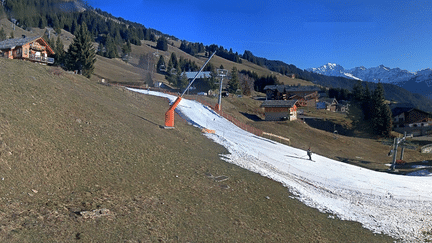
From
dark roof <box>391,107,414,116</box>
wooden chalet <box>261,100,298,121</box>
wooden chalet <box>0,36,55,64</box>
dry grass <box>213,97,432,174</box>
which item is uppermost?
wooden chalet <box>0,36,55,64</box>

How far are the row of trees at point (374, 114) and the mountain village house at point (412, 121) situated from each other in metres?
9.34

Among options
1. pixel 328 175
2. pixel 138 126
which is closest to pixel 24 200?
pixel 138 126

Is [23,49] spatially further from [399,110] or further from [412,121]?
[412,121]

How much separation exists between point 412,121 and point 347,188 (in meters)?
80.7

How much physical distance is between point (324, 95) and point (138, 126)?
133554mm

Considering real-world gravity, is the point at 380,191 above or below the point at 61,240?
below

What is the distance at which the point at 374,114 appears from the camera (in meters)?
80.4

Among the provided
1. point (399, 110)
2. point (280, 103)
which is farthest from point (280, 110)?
point (399, 110)

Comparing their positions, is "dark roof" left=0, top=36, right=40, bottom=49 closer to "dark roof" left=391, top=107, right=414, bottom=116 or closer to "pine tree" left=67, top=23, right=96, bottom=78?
"pine tree" left=67, top=23, right=96, bottom=78

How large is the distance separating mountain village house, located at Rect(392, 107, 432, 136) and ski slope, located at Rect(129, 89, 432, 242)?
65211mm

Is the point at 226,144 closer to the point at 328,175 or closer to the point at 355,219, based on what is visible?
the point at 328,175

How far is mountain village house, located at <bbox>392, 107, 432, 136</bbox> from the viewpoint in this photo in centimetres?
8531

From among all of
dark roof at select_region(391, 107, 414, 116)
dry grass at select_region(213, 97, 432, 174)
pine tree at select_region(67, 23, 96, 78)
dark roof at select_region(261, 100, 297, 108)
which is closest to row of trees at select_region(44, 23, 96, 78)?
pine tree at select_region(67, 23, 96, 78)

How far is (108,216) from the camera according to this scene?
1048 cm
